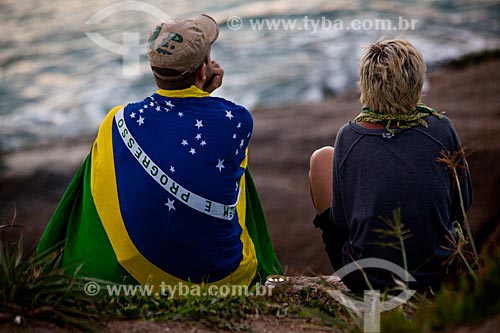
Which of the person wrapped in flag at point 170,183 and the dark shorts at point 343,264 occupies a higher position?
the person wrapped in flag at point 170,183

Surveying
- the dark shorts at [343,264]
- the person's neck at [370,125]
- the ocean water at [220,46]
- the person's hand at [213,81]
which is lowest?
→ the ocean water at [220,46]

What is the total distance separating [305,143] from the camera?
221 inches

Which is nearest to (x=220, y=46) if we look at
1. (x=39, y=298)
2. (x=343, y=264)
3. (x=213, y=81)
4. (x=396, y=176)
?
(x=213, y=81)

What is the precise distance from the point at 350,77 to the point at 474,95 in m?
2.99

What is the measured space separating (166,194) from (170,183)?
47 mm

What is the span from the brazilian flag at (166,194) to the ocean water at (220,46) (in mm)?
5134

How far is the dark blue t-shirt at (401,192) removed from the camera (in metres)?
2.79

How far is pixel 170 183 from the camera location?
293cm

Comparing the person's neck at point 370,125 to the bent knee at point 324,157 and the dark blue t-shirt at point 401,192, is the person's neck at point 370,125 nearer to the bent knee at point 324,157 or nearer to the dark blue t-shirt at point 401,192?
the dark blue t-shirt at point 401,192

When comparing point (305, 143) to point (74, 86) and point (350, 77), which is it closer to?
point (350, 77)

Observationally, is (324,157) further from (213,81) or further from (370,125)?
(213,81)

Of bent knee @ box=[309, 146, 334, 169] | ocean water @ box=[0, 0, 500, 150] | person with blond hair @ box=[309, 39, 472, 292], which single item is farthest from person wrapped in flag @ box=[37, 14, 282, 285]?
ocean water @ box=[0, 0, 500, 150]

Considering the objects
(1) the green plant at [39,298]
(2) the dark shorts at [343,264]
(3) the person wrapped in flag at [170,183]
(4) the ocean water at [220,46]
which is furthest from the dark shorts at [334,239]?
(4) the ocean water at [220,46]

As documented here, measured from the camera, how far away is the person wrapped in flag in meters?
2.95
